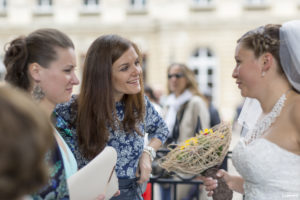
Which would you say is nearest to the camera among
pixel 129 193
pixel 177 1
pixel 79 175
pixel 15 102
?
pixel 15 102

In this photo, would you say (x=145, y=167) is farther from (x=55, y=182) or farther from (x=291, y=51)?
(x=291, y=51)

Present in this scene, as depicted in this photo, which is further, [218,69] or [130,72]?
[218,69]

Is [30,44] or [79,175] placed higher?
[30,44]

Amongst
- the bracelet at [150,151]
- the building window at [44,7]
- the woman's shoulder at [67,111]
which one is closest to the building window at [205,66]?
the building window at [44,7]

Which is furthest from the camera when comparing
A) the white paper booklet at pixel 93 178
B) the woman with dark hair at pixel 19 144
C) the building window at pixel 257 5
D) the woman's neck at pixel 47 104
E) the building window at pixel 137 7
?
the building window at pixel 137 7

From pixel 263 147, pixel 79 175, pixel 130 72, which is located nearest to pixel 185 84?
pixel 130 72

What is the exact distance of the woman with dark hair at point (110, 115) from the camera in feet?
7.16

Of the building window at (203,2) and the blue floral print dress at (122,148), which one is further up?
the building window at (203,2)

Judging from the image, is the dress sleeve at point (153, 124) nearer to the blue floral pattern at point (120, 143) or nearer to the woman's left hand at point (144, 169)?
the blue floral pattern at point (120, 143)

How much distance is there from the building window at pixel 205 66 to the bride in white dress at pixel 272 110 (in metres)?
17.0

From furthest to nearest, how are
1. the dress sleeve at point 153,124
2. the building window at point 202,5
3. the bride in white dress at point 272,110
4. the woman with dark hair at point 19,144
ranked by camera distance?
the building window at point 202,5 < the dress sleeve at point 153,124 < the bride in white dress at point 272,110 < the woman with dark hair at point 19,144

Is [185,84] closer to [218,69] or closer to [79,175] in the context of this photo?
[79,175]

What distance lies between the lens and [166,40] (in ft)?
61.7

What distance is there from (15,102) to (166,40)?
718 inches
